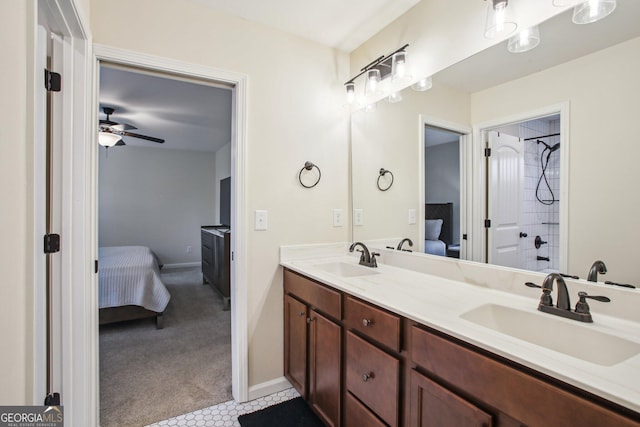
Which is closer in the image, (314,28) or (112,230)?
(314,28)

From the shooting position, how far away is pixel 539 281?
1.25 meters

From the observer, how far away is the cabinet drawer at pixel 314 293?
1.51 meters

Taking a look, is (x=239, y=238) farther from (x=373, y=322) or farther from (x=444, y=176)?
(x=444, y=176)

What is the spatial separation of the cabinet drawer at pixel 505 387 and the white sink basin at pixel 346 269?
841mm

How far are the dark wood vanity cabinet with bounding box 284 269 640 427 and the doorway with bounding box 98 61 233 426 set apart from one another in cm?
82

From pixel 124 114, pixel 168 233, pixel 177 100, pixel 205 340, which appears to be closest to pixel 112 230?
pixel 168 233

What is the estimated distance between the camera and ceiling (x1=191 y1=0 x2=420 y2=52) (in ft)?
5.91

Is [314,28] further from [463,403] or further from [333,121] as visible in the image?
[463,403]

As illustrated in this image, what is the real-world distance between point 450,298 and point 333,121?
4.94 ft

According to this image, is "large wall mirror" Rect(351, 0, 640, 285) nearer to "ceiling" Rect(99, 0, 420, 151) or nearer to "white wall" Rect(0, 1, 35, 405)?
"ceiling" Rect(99, 0, 420, 151)

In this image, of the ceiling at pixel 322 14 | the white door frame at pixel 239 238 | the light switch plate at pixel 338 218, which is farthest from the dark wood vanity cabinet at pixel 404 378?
the ceiling at pixel 322 14

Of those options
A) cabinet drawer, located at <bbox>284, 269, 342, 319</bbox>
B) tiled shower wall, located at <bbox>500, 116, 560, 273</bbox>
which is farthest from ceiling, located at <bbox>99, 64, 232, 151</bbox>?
tiled shower wall, located at <bbox>500, 116, 560, 273</bbox>

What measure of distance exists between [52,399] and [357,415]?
139cm

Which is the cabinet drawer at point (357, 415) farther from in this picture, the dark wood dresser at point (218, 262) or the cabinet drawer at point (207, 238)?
the cabinet drawer at point (207, 238)
